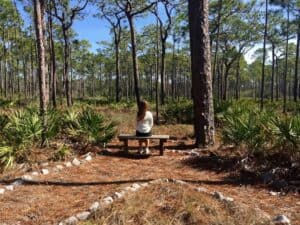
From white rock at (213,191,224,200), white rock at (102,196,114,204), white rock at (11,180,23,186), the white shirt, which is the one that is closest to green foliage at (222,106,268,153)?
the white shirt

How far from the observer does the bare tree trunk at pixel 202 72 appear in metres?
9.89

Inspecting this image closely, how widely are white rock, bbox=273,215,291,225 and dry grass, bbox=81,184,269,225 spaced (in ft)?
0.66

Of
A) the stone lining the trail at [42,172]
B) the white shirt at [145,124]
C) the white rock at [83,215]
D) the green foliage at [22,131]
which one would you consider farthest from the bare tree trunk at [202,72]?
the white rock at [83,215]

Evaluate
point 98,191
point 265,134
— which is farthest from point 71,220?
point 265,134

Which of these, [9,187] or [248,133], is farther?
[248,133]

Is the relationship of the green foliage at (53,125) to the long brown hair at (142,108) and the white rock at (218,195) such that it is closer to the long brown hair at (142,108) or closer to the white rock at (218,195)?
the long brown hair at (142,108)

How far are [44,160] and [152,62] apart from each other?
42674 millimetres

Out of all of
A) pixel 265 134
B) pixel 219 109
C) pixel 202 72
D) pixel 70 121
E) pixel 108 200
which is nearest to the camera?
pixel 108 200

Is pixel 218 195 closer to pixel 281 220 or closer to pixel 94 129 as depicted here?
pixel 281 220

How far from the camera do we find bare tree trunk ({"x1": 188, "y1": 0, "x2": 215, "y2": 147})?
32.4 ft

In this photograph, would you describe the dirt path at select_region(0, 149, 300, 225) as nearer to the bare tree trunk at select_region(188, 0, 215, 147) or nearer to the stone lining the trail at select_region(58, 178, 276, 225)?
the stone lining the trail at select_region(58, 178, 276, 225)

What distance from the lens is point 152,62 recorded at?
1973 inches

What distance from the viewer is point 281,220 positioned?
187 inches

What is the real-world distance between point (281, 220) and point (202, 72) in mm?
5808
